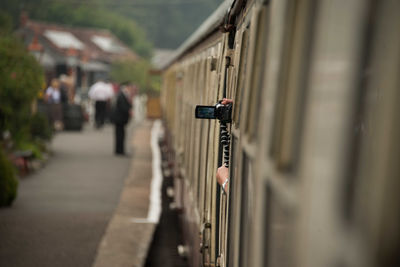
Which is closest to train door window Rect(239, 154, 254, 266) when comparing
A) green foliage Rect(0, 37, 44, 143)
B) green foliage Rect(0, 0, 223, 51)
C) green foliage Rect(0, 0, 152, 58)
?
green foliage Rect(0, 37, 44, 143)

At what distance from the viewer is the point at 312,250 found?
4.68ft

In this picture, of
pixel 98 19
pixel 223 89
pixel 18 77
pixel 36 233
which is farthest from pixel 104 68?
pixel 223 89

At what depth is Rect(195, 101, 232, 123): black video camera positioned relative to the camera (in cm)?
364

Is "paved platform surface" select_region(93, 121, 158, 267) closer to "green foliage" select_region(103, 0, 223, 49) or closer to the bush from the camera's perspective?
the bush

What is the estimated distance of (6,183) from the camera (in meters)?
9.74

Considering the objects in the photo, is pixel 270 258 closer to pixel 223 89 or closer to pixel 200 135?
pixel 223 89

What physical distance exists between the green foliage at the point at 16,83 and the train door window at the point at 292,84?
12.5 metres

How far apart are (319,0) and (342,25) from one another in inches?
7.3

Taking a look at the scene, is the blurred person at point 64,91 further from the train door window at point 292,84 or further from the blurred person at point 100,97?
the train door window at point 292,84

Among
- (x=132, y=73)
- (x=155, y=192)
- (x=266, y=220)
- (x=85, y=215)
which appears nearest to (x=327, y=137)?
(x=266, y=220)

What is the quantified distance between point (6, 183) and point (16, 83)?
15.0 feet

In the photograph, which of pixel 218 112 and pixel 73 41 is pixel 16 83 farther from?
pixel 73 41

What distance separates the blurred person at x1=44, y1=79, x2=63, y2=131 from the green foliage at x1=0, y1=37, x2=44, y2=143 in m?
8.41

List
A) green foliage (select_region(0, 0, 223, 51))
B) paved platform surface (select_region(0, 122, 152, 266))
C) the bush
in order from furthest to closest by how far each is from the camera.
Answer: green foliage (select_region(0, 0, 223, 51)) → the bush → paved platform surface (select_region(0, 122, 152, 266))
